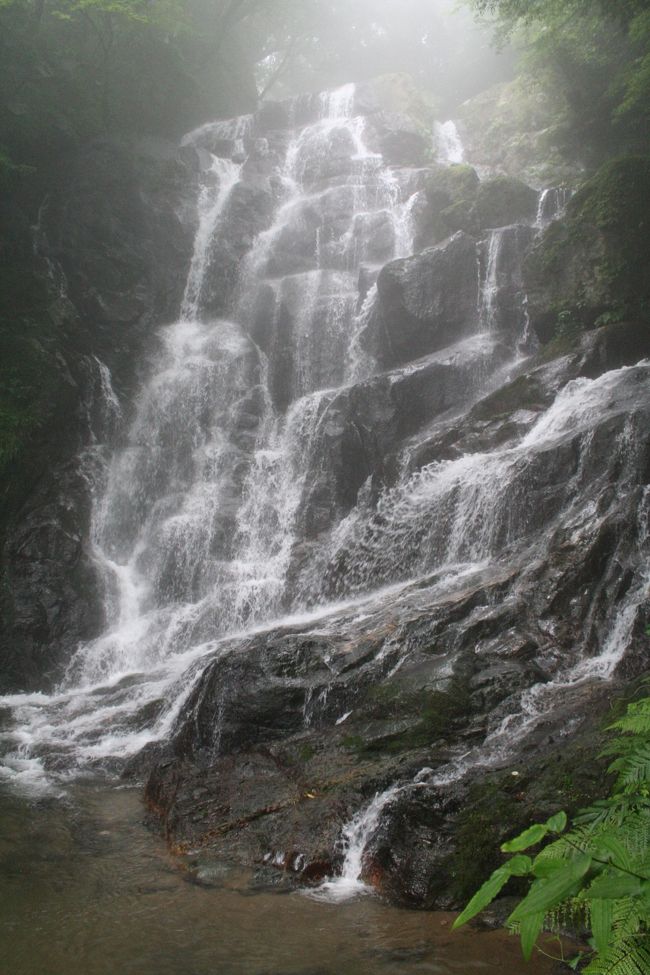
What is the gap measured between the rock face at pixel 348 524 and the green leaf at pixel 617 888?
319cm

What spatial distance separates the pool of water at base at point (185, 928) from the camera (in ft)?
12.0

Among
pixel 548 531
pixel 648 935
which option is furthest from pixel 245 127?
pixel 648 935

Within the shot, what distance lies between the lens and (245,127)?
1041 inches

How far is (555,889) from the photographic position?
1.55 metres

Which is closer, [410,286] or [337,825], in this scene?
[337,825]

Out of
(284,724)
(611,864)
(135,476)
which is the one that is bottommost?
(284,724)

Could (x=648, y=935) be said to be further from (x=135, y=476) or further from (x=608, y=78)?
(x=608, y=78)

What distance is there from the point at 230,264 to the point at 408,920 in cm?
1945

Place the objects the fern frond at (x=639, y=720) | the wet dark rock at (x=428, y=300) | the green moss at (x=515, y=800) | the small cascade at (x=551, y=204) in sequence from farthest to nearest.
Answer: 1. the small cascade at (x=551, y=204)
2. the wet dark rock at (x=428, y=300)
3. the green moss at (x=515, y=800)
4. the fern frond at (x=639, y=720)

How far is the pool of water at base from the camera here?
3.65 m

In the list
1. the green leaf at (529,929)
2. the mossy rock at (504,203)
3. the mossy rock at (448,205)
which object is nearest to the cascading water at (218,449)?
the mossy rock at (448,205)

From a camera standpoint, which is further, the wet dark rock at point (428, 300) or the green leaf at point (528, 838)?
the wet dark rock at point (428, 300)

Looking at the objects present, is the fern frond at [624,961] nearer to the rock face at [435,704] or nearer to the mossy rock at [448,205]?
the rock face at [435,704]

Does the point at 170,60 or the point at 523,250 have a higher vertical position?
the point at 170,60
